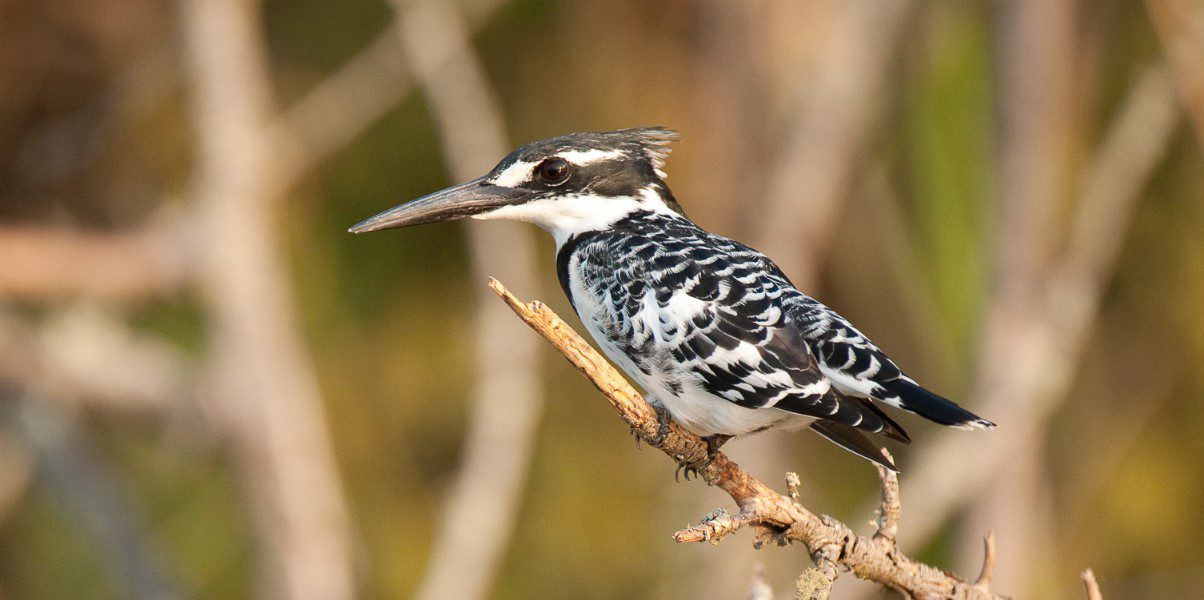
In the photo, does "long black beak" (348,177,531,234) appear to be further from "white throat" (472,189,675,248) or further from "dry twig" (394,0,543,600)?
"dry twig" (394,0,543,600)

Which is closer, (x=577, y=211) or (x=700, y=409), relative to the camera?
(x=700, y=409)

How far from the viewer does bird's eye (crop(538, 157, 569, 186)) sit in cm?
272

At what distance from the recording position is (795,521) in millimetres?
1992

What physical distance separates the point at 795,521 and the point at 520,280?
108 inches

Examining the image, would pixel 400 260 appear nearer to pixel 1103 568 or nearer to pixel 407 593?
pixel 407 593

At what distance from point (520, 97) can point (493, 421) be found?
1.97 m

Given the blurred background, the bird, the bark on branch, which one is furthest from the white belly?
the blurred background

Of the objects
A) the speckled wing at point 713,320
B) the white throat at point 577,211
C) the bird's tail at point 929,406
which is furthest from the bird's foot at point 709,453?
the white throat at point 577,211

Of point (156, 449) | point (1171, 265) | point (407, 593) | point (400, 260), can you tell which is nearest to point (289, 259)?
point (400, 260)

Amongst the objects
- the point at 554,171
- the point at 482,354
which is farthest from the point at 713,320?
the point at 482,354

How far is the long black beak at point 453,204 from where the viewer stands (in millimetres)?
2598

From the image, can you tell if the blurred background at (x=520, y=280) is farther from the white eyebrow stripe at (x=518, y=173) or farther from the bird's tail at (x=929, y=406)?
the bird's tail at (x=929, y=406)

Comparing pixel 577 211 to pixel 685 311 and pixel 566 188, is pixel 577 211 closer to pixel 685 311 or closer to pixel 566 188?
pixel 566 188

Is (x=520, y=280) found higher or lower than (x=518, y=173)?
lower
